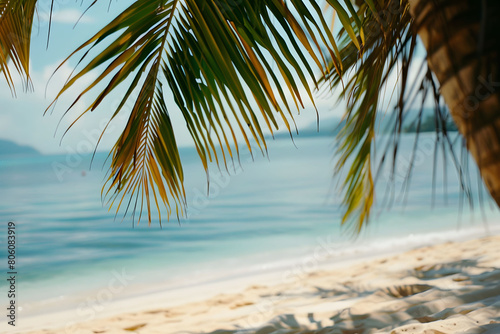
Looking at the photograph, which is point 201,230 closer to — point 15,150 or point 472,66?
point 472,66

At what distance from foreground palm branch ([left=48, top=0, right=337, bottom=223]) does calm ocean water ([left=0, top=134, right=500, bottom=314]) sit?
1.27 meters

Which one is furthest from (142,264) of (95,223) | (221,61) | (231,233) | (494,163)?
(494,163)

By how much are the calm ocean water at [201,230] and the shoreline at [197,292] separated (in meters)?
0.24

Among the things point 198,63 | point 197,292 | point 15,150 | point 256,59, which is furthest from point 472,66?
point 15,150

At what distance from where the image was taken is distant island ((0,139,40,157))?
1466cm

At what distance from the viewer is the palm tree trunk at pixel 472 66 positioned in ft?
1.86

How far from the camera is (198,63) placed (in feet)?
3.21

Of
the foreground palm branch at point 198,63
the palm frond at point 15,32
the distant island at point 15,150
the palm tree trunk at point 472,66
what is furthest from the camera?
the distant island at point 15,150

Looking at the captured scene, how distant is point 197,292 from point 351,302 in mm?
1439

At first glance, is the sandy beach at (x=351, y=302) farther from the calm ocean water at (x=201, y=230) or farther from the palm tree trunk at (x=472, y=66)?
the palm tree trunk at (x=472, y=66)

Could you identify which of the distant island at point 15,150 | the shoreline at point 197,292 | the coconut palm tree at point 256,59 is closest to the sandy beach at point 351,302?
the shoreline at point 197,292

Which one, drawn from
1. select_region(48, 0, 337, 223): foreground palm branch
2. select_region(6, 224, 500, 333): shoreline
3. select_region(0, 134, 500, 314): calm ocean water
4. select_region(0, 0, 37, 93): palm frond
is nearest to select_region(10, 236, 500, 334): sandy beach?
select_region(6, 224, 500, 333): shoreline

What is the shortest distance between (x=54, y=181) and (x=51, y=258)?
585cm

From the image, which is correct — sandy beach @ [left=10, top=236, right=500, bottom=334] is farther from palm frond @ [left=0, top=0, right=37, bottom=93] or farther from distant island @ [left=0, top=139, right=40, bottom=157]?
distant island @ [left=0, top=139, right=40, bottom=157]
